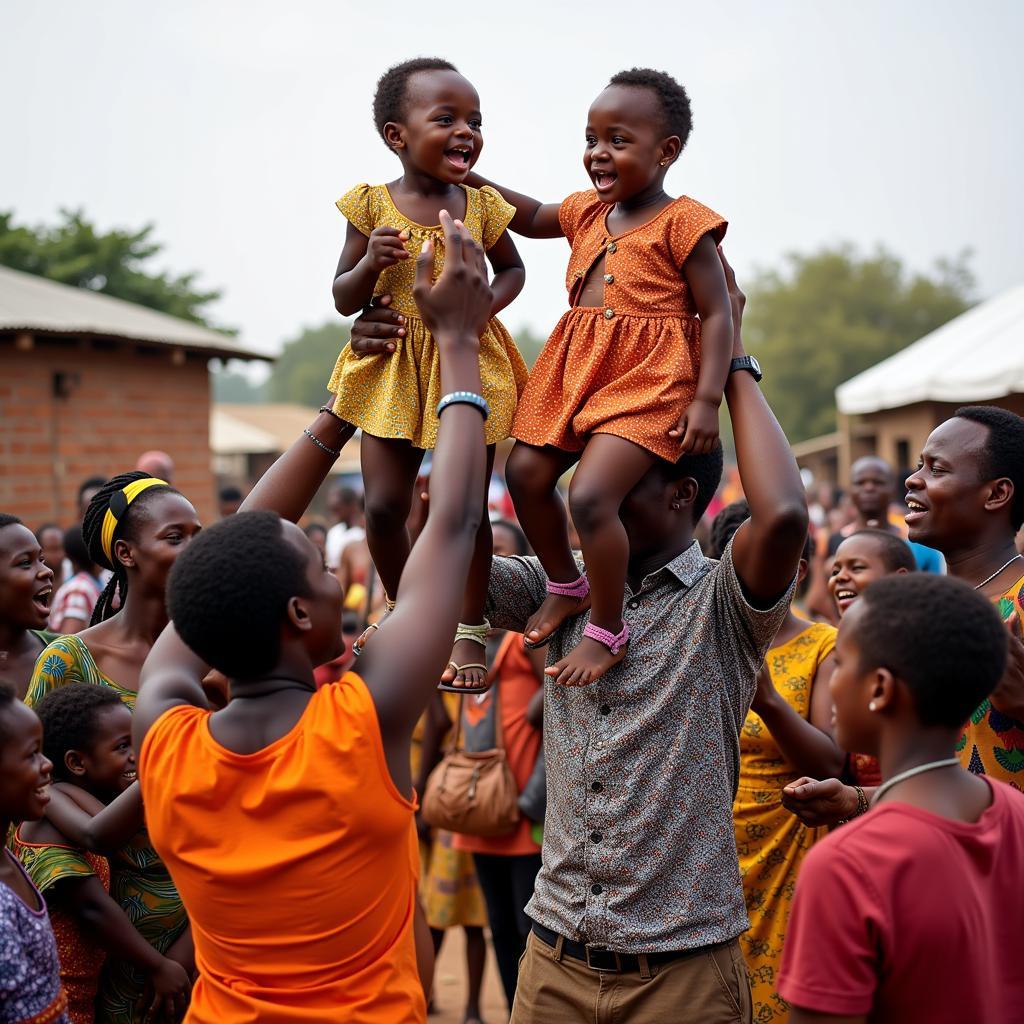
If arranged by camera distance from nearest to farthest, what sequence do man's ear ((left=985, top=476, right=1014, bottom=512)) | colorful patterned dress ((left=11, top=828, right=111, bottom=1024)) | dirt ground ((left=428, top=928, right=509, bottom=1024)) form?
colorful patterned dress ((left=11, top=828, right=111, bottom=1024)) < man's ear ((left=985, top=476, right=1014, bottom=512)) < dirt ground ((left=428, top=928, right=509, bottom=1024))

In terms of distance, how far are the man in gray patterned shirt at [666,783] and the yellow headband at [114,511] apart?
1626mm

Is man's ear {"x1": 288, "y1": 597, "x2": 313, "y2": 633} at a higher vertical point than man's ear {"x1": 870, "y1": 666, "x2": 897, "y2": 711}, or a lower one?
higher

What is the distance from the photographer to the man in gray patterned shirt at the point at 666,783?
264 centimetres

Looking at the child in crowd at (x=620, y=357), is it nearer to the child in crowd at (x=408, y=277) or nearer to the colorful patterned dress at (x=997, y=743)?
the child in crowd at (x=408, y=277)

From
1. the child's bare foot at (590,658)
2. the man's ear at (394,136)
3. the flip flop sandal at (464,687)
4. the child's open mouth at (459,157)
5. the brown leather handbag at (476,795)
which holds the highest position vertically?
the man's ear at (394,136)

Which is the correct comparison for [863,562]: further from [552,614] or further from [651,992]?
[651,992]

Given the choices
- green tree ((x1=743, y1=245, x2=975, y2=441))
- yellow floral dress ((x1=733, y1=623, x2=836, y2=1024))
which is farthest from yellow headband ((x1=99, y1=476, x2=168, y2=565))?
green tree ((x1=743, y1=245, x2=975, y2=441))

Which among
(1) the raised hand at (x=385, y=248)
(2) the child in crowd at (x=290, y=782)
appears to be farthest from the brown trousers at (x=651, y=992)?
(1) the raised hand at (x=385, y=248)

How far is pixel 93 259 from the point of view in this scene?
2477 centimetres

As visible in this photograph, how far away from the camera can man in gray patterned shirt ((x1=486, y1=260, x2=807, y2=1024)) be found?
104 inches

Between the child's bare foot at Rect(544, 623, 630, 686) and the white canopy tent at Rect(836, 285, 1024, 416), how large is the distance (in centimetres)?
1085

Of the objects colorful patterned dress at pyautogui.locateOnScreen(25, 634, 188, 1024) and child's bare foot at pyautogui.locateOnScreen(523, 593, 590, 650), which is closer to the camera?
child's bare foot at pyautogui.locateOnScreen(523, 593, 590, 650)

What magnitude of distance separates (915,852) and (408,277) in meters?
1.76

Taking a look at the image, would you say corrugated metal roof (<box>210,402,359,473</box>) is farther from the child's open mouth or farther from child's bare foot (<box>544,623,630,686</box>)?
child's bare foot (<box>544,623,630,686</box>)
